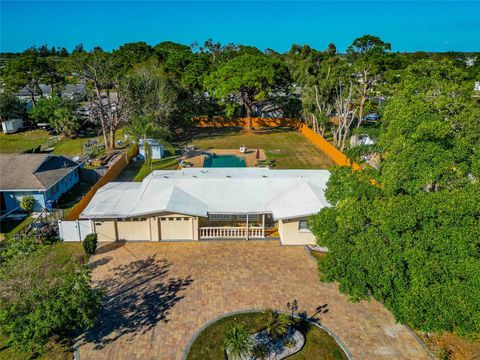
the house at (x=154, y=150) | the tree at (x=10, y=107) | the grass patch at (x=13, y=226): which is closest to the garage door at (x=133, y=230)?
the grass patch at (x=13, y=226)

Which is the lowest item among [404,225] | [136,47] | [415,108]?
[404,225]

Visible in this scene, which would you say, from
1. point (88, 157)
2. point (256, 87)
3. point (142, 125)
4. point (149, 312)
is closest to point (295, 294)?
point (149, 312)

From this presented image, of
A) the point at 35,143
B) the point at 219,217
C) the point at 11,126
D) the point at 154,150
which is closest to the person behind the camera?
the point at 219,217

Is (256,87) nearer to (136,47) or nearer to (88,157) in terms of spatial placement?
(88,157)

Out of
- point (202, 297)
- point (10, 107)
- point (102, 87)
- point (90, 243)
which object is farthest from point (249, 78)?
point (202, 297)

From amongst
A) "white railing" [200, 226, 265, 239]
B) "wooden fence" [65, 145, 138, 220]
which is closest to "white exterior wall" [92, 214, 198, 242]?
"white railing" [200, 226, 265, 239]

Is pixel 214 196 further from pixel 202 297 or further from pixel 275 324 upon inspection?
pixel 275 324

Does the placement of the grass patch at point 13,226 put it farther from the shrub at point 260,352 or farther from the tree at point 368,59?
the tree at point 368,59

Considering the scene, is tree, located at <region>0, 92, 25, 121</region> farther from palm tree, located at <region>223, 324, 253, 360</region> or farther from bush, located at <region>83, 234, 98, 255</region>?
palm tree, located at <region>223, 324, 253, 360</region>
